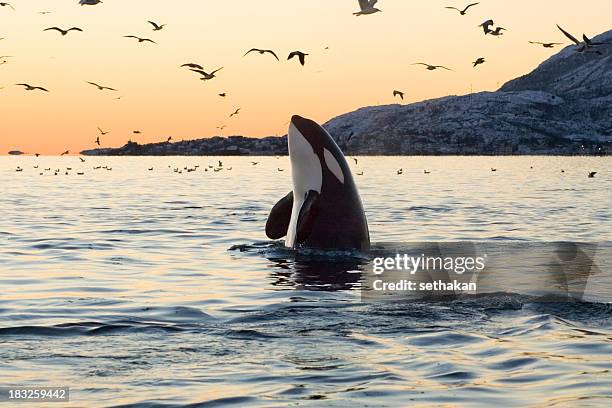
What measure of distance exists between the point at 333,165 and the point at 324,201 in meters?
0.86

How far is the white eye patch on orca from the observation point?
67.4ft

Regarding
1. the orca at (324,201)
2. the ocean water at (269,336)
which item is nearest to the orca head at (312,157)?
the orca at (324,201)

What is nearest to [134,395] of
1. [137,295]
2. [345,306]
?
[345,306]

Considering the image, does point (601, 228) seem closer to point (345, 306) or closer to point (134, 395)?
point (345, 306)

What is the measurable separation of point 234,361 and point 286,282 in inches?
265

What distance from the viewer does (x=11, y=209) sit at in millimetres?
42219

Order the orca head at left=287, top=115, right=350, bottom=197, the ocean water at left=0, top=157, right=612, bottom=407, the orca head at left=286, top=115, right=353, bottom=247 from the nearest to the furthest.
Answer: the ocean water at left=0, top=157, right=612, bottom=407 → the orca head at left=286, top=115, right=353, bottom=247 → the orca head at left=287, top=115, right=350, bottom=197

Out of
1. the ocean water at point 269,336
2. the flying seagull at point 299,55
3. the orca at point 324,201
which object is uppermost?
the flying seagull at point 299,55

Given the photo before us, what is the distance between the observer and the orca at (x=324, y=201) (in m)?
20.3

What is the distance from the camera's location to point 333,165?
20719 millimetres

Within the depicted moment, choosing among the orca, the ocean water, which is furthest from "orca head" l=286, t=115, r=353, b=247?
the ocean water

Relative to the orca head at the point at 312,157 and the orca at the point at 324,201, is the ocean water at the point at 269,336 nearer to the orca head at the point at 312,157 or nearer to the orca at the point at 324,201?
the orca at the point at 324,201

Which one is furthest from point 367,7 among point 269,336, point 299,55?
point 269,336

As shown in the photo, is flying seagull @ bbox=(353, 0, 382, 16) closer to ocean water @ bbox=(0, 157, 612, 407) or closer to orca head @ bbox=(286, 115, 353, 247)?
orca head @ bbox=(286, 115, 353, 247)
